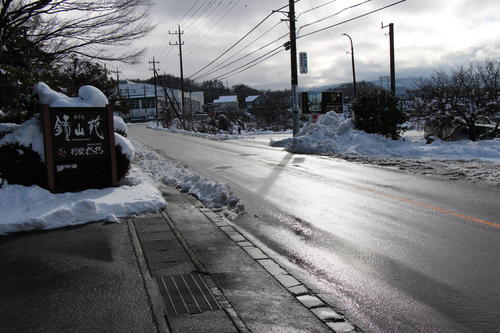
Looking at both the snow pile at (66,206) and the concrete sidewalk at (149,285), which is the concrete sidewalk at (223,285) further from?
the snow pile at (66,206)

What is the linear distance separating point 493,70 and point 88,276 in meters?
20.2

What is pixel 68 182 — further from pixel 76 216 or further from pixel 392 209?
pixel 392 209

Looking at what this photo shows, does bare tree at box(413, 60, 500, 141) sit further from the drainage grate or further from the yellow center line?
the drainage grate

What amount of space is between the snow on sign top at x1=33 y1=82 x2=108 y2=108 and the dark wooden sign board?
0.19 meters

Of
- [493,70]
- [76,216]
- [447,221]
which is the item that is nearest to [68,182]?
[76,216]

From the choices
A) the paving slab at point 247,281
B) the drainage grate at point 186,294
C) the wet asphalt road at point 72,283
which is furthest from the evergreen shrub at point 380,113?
the drainage grate at point 186,294

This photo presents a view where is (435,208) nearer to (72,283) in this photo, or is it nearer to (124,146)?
(72,283)

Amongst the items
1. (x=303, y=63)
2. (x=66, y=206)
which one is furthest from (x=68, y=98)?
(x=303, y=63)

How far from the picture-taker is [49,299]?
3945mm

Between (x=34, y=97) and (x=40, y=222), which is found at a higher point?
(x=34, y=97)

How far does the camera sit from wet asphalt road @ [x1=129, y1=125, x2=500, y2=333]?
12.2ft

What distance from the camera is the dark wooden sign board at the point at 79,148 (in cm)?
834

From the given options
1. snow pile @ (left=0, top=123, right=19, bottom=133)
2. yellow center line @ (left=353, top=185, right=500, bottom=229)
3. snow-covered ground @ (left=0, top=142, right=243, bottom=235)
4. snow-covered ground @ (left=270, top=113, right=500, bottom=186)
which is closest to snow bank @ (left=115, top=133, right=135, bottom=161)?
snow-covered ground @ (left=0, top=142, right=243, bottom=235)

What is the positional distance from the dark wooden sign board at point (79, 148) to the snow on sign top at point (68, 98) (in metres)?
0.19
